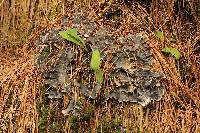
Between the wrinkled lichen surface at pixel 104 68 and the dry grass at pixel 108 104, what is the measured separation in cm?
8

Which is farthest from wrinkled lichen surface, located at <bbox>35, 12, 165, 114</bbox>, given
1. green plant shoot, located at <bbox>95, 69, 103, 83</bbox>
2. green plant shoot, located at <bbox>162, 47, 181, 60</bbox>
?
green plant shoot, located at <bbox>162, 47, 181, 60</bbox>

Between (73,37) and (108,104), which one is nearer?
(108,104)

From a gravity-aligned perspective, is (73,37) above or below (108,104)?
above

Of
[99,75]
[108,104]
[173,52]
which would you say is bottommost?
[108,104]

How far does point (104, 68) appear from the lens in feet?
9.04

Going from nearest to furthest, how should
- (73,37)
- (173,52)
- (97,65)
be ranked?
(97,65), (73,37), (173,52)

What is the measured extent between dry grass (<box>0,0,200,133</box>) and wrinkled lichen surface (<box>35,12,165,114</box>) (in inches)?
3.1

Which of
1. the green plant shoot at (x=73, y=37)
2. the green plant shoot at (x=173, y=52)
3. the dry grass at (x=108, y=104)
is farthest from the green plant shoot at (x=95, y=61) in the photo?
the green plant shoot at (x=173, y=52)

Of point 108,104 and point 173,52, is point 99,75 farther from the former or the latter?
point 173,52

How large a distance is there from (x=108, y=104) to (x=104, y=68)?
9.9 inches

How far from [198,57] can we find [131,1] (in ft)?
2.29

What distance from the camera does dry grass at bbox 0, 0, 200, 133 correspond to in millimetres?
2693

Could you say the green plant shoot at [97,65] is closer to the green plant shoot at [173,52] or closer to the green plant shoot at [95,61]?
the green plant shoot at [95,61]

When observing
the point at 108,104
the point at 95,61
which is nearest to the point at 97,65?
the point at 95,61
